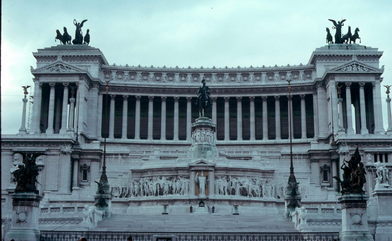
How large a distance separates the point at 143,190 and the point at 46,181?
15.0 meters

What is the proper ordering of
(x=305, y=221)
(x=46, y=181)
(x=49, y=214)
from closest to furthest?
1. (x=305, y=221)
2. (x=49, y=214)
3. (x=46, y=181)

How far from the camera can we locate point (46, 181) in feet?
207

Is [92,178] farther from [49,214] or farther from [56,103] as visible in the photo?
[49,214]

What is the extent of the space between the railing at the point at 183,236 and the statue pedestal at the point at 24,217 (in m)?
1.01

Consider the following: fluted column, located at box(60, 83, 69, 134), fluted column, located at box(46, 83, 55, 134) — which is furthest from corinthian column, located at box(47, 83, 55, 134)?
fluted column, located at box(60, 83, 69, 134)

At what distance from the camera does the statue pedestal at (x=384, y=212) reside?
37188mm

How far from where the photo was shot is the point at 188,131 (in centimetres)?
7762

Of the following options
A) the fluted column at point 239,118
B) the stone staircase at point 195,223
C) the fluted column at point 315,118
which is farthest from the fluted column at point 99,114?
the stone staircase at point 195,223

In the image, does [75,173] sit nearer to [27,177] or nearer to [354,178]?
[27,177]

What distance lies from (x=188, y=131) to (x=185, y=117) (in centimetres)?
286

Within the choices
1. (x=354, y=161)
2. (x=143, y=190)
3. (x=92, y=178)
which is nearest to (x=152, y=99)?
(x=92, y=178)

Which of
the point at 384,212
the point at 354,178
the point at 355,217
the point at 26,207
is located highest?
the point at 354,178

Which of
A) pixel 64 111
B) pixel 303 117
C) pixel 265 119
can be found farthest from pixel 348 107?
pixel 64 111

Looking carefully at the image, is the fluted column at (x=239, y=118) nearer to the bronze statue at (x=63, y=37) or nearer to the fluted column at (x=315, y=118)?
the fluted column at (x=315, y=118)
